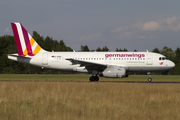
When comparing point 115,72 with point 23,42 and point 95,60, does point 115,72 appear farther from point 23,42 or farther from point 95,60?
point 23,42

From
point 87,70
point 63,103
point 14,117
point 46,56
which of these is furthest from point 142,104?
point 46,56

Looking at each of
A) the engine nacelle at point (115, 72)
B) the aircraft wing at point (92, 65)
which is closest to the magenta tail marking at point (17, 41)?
the aircraft wing at point (92, 65)

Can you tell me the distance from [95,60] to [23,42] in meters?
10.1

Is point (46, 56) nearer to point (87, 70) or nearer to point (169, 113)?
point (87, 70)

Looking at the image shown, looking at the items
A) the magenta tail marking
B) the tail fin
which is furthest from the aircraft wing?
the magenta tail marking

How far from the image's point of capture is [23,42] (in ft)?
113

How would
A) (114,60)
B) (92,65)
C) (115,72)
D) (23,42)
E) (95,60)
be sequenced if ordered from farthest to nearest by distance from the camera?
1. (23,42)
2. (95,60)
3. (114,60)
4. (92,65)
5. (115,72)

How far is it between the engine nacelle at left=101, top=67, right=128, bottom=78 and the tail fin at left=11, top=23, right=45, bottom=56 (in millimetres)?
10221

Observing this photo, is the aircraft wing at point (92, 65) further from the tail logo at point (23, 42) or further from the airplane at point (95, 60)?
the tail logo at point (23, 42)

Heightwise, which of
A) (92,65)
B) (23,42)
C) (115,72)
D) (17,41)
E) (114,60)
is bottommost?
(115,72)

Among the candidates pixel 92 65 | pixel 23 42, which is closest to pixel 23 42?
pixel 23 42

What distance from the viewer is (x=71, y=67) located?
3291 cm

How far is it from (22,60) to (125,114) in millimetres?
25812

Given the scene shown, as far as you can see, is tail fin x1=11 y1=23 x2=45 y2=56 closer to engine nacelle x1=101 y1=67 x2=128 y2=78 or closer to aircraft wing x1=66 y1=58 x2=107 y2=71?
aircraft wing x1=66 y1=58 x2=107 y2=71
